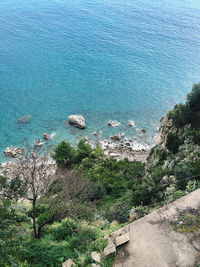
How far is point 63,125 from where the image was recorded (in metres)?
48.9

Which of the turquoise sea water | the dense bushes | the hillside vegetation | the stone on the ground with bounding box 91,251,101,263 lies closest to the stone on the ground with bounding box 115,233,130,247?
the hillside vegetation

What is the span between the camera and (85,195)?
25.3 metres

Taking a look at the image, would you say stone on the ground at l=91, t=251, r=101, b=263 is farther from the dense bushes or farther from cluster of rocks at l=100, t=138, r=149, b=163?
cluster of rocks at l=100, t=138, r=149, b=163

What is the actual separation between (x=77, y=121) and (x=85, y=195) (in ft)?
81.2

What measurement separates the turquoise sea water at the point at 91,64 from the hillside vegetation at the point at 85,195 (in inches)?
601

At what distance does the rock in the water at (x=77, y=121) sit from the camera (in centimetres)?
4800

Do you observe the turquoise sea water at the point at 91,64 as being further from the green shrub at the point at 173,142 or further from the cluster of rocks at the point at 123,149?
the green shrub at the point at 173,142

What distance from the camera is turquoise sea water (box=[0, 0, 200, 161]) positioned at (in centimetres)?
5138

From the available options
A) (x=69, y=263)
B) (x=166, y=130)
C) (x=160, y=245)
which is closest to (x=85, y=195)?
(x=69, y=263)

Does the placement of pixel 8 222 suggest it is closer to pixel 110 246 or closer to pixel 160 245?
pixel 110 246

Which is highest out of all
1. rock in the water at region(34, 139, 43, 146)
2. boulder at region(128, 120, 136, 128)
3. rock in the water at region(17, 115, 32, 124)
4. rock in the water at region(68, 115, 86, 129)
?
boulder at region(128, 120, 136, 128)

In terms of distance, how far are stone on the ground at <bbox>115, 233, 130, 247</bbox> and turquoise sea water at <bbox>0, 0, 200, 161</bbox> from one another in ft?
103

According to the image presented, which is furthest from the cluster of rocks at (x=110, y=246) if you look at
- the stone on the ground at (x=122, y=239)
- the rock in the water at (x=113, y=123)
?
the rock in the water at (x=113, y=123)

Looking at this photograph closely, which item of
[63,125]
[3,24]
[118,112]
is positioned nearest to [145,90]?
[118,112]
